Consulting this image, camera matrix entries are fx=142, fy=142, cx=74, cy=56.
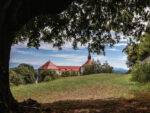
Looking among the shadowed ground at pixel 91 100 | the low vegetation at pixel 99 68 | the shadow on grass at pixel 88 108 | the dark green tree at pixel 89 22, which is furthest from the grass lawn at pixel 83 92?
the low vegetation at pixel 99 68

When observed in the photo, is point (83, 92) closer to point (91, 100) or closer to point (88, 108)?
point (91, 100)

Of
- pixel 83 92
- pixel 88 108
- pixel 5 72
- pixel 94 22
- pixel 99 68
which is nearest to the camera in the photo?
pixel 5 72

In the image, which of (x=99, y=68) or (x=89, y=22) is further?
(x=99, y=68)

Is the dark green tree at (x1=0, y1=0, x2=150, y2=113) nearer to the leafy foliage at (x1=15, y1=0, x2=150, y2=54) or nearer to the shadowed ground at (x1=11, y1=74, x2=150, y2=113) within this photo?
the leafy foliage at (x1=15, y1=0, x2=150, y2=54)

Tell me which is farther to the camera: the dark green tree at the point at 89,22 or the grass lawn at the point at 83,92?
the grass lawn at the point at 83,92

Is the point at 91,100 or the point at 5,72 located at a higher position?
the point at 5,72

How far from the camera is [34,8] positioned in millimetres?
4930

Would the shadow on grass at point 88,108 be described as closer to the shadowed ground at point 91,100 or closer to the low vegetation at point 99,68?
the shadowed ground at point 91,100

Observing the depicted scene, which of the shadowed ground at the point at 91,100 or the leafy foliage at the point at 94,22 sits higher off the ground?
the leafy foliage at the point at 94,22

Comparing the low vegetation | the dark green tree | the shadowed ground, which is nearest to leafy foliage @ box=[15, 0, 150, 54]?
the dark green tree

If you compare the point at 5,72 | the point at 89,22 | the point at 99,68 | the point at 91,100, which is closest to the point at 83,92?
the point at 91,100

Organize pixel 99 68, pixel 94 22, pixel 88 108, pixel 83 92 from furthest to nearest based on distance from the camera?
pixel 99 68, pixel 83 92, pixel 94 22, pixel 88 108

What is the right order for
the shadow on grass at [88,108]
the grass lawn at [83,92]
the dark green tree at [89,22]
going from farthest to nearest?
1. the grass lawn at [83,92]
2. the dark green tree at [89,22]
3. the shadow on grass at [88,108]

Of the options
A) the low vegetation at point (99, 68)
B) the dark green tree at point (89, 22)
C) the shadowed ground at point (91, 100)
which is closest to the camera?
the shadowed ground at point (91, 100)
